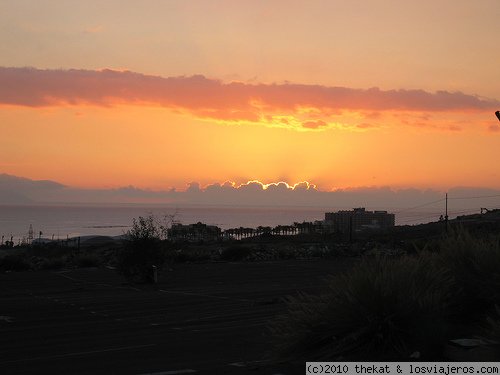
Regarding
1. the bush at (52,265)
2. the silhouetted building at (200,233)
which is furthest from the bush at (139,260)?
the silhouetted building at (200,233)

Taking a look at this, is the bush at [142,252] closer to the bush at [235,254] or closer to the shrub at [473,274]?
the bush at [235,254]

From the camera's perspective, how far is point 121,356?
11852 millimetres

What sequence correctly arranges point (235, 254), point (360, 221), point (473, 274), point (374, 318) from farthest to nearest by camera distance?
point (360, 221) < point (235, 254) < point (473, 274) < point (374, 318)

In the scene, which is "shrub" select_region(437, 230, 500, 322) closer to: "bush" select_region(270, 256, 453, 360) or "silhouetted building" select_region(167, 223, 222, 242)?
"bush" select_region(270, 256, 453, 360)

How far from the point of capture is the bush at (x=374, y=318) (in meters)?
9.44

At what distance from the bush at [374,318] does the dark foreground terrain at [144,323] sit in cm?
55

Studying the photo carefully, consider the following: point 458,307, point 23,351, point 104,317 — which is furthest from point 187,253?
point 458,307

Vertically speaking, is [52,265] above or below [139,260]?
below

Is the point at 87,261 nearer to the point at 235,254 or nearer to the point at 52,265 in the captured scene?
the point at 52,265

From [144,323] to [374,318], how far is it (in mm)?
8393

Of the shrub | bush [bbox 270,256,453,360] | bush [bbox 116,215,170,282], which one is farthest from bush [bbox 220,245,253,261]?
bush [bbox 270,256,453,360]

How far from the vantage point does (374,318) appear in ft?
31.7

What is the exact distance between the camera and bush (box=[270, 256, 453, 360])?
31.0ft

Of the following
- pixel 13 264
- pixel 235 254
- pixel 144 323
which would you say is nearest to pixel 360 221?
pixel 235 254
